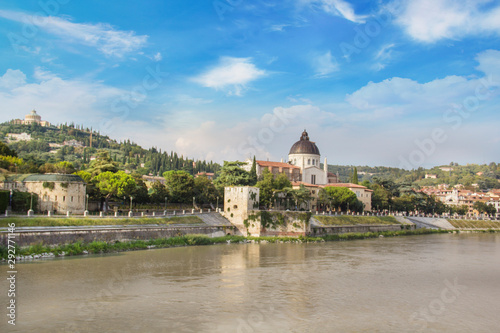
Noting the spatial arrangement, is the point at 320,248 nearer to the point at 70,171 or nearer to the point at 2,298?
the point at 2,298

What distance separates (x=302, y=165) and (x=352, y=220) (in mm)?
23493

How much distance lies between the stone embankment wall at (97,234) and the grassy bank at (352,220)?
55.5 feet

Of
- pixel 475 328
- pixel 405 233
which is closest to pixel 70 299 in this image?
pixel 475 328

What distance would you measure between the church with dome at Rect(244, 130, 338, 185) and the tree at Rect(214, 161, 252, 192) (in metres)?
24.2

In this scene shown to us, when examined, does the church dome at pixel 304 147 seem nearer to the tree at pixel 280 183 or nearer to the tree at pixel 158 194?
the tree at pixel 280 183

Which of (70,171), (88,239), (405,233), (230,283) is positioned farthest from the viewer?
(405,233)

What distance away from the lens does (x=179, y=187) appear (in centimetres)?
4997

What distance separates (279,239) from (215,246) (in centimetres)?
774

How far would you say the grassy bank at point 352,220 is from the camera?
50106mm

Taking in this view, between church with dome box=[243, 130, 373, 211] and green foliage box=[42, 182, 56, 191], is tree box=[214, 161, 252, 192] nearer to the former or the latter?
green foliage box=[42, 182, 56, 191]

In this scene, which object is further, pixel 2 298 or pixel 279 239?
pixel 279 239

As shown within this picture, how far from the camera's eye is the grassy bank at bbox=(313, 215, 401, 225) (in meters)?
50.1

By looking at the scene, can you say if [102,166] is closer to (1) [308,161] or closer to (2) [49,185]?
(2) [49,185]

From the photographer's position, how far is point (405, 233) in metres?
57.7
